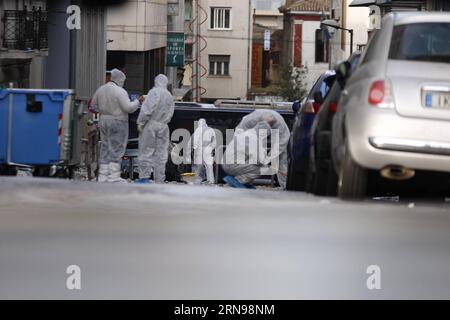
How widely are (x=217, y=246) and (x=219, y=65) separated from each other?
67048 millimetres

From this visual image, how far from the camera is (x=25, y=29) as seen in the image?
103ft

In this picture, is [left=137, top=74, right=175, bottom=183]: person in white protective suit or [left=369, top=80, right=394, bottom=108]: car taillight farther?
[left=137, top=74, right=175, bottom=183]: person in white protective suit

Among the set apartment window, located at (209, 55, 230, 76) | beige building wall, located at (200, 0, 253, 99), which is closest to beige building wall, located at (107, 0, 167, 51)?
apartment window, located at (209, 55, 230, 76)

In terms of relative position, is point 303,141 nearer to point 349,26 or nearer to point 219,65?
point 349,26

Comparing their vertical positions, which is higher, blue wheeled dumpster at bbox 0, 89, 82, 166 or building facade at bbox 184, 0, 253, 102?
building facade at bbox 184, 0, 253, 102

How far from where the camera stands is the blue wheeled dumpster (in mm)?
15172

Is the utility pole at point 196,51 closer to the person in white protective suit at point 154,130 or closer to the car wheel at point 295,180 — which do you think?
the person in white protective suit at point 154,130

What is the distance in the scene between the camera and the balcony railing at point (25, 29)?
102ft

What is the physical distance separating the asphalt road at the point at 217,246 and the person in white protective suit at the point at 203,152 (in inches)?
506

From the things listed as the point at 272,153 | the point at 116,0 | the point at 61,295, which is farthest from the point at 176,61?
the point at 61,295

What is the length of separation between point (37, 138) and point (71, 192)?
531 cm

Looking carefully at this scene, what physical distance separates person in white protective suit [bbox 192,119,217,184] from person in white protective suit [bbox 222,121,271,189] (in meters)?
7.35

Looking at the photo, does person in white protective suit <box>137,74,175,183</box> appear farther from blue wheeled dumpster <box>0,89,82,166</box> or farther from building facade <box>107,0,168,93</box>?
building facade <box>107,0,168,93</box>

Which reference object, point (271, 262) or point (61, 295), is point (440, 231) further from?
point (61, 295)
